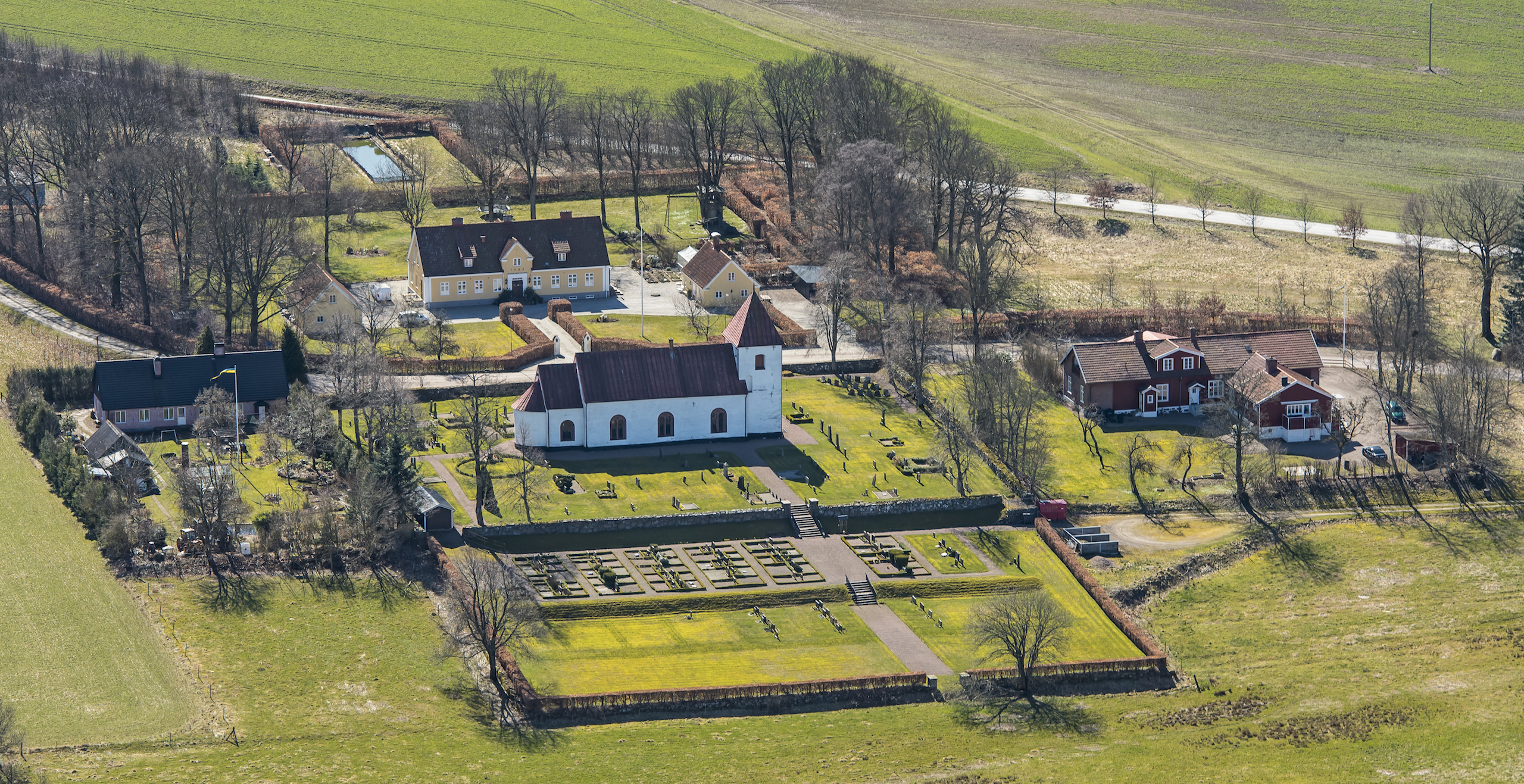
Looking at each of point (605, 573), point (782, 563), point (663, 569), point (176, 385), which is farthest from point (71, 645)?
point (782, 563)

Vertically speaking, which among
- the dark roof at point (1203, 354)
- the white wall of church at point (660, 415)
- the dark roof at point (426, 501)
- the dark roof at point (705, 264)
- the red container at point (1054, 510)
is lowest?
the red container at point (1054, 510)

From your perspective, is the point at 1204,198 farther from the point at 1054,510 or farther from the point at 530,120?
the point at 1054,510

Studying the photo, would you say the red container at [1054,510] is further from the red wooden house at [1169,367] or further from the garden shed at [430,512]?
the garden shed at [430,512]

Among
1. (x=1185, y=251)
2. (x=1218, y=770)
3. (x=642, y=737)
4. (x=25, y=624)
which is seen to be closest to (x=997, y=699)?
(x=1218, y=770)

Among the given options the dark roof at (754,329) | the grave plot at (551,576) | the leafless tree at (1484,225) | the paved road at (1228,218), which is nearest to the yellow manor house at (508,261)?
the dark roof at (754,329)

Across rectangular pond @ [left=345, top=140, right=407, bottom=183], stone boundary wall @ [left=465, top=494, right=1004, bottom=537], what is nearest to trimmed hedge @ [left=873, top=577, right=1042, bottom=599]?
stone boundary wall @ [left=465, top=494, right=1004, bottom=537]

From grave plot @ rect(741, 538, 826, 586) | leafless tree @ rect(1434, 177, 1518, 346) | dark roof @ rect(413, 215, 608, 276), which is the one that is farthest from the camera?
dark roof @ rect(413, 215, 608, 276)

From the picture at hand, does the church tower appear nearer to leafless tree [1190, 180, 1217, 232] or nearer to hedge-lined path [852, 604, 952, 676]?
hedge-lined path [852, 604, 952, 676]

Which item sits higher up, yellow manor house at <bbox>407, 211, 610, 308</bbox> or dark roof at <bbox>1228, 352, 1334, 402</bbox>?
yellow manor house at <bbox>407, 211, 610, 308</bbox>
